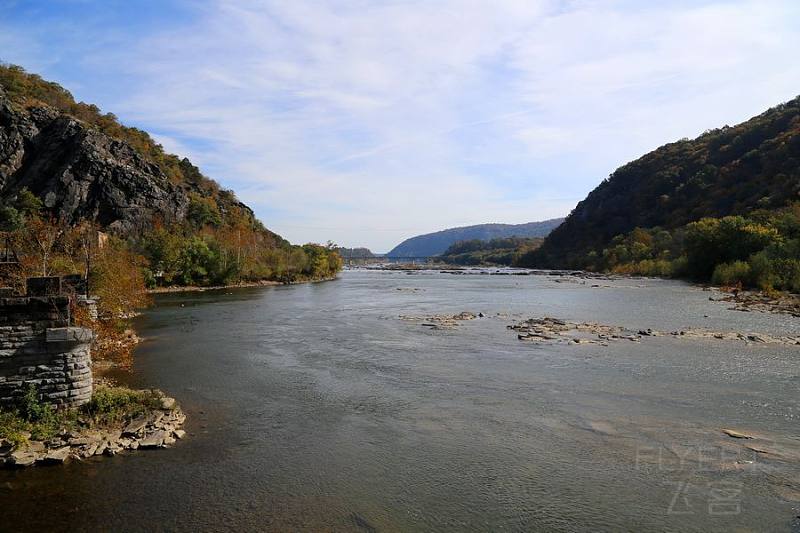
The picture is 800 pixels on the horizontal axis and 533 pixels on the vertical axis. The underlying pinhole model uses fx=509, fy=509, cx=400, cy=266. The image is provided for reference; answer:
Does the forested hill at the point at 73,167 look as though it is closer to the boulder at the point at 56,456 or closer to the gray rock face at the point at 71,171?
the gray rock face at the point at 71,171

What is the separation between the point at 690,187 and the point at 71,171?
140m

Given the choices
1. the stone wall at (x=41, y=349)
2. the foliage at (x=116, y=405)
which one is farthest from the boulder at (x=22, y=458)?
the foliage at (x=116, y=405)

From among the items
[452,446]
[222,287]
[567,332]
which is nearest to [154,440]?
[452,446]

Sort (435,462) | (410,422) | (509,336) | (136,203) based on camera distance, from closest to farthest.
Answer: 1. (435,462)
2. (410,422)
3. (509,336)
4. (136,203)

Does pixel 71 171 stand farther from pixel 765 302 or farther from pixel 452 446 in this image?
pixel 765 302

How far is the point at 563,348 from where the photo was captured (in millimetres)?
27656

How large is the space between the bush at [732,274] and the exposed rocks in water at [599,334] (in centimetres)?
3196

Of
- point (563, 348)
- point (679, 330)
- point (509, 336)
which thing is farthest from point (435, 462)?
point (679, 330)

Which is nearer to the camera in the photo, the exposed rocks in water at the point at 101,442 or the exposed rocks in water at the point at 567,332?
the exposed rocks in water at the point at 101,442

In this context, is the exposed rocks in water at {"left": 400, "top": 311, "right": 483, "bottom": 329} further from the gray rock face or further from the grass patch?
the gray rock face

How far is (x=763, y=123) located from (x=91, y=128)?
16028 centimetres

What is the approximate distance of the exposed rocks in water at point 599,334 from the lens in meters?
28.8

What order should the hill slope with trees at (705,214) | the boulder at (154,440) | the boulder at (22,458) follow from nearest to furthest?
the boulder at (22,458) → the boulder at (154,440) → the hill slope with trees at (705,214)

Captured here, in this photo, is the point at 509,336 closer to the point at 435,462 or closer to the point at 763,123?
the point at 435,462
